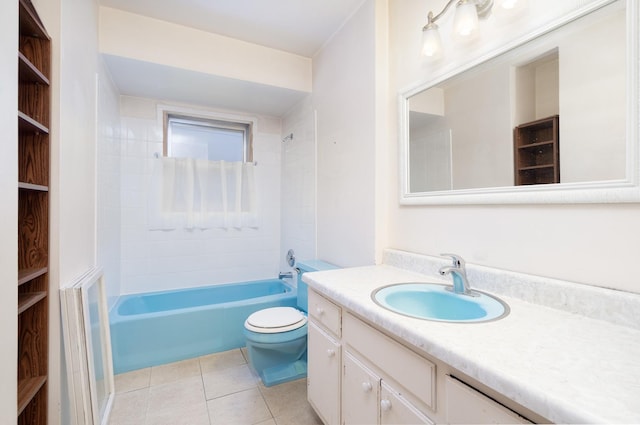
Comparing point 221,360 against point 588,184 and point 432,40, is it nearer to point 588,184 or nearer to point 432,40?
point 588,184

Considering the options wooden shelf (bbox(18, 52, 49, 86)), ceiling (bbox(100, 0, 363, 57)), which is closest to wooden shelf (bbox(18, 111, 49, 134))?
wooden shelf (bbox(18, 52, 49, 86))

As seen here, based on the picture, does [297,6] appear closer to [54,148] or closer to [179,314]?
[54,148]

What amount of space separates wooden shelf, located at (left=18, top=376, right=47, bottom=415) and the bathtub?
0.91 meters

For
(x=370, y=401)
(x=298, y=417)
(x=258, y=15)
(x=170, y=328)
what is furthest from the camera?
(x=170, y=328)

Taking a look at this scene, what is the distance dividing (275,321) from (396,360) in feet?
3.65

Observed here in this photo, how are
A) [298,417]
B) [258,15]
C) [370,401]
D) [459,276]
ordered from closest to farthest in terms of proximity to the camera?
[370,401], [459,276], [298,417], [258,15]

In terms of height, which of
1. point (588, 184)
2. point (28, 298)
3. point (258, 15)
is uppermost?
point (258, 15)

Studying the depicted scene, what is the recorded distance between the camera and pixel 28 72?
106cm

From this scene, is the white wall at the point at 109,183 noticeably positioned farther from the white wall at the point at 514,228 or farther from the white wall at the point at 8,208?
the white wall at the point at 514,228

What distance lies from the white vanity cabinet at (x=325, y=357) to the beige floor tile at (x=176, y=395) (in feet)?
2.62

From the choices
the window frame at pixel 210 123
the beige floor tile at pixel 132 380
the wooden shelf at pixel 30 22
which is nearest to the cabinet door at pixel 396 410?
the beige floor tile at pixel 132 380

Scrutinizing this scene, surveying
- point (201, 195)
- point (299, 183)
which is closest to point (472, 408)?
point (299, 183)

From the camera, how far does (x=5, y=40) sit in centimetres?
75

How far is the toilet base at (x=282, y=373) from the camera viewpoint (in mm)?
1836
